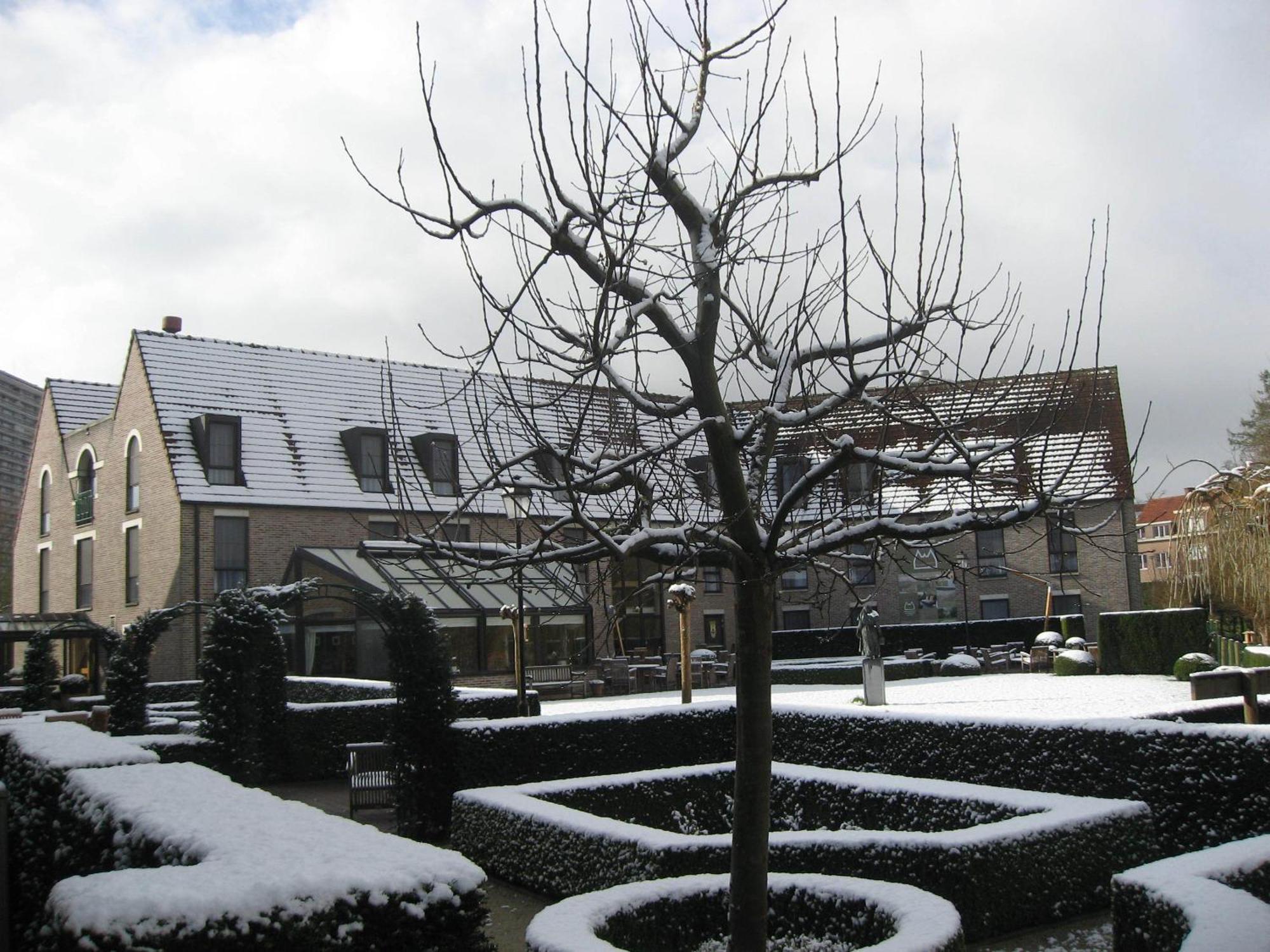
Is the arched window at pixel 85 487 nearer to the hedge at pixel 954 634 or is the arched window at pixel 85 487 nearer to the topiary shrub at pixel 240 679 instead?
the topiary shrub at pixel 240 679

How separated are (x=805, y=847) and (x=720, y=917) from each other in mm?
1280

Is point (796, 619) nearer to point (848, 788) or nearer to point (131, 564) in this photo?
point (131, 564)

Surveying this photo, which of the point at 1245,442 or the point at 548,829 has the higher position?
the point at 1245,442

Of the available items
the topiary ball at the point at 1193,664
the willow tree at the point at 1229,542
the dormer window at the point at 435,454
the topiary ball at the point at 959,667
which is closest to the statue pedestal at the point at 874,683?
the topiary ball at the point at 1193,664

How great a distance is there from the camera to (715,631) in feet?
125

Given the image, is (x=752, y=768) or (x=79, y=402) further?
(x=79, y=402)

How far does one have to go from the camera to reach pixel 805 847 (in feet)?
26.0

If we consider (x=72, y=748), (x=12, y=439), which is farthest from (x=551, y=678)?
(x=12, y=439)

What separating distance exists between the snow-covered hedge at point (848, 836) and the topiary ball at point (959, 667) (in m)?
19.6

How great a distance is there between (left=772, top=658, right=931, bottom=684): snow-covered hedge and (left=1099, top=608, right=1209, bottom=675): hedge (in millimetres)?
4492

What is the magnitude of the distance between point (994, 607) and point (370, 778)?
30.4 metres

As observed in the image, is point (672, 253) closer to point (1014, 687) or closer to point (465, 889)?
point (465, 889)

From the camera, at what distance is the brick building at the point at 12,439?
59.7 metres

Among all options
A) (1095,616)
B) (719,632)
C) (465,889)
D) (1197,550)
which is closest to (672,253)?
(465,889)
